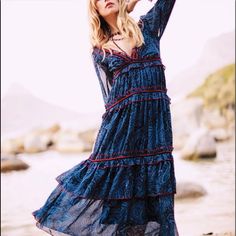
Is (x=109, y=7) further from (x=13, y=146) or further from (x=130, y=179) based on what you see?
(x=13, y=146)

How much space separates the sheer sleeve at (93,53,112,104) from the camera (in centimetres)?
250

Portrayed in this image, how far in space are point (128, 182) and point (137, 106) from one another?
326 millimetres

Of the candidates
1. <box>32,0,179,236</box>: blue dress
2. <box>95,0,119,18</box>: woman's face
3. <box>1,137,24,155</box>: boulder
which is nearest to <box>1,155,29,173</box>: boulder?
<box>1,137,24,155</box>: boulder

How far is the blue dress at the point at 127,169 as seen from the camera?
233 centimetres

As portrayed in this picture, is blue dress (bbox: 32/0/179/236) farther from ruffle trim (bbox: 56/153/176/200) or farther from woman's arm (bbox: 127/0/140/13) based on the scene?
woman's arm (bbox: 127/0/140/13)

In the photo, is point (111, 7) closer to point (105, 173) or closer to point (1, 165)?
point (105, 173)

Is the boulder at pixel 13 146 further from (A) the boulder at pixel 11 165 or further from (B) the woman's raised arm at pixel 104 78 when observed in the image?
(B) the woman's raised arm at pixel 104 78

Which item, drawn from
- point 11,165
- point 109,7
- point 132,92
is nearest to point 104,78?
point 132,92

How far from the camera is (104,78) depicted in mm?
2514

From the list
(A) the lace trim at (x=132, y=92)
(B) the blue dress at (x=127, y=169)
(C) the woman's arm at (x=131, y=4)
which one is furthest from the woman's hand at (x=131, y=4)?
(A) the lace trim at (x=132, y=92)

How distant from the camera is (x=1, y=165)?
11.1m

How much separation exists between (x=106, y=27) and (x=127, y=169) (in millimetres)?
692

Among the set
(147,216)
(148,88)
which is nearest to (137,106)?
(148,88)

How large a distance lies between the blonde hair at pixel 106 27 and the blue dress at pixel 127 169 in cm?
6
